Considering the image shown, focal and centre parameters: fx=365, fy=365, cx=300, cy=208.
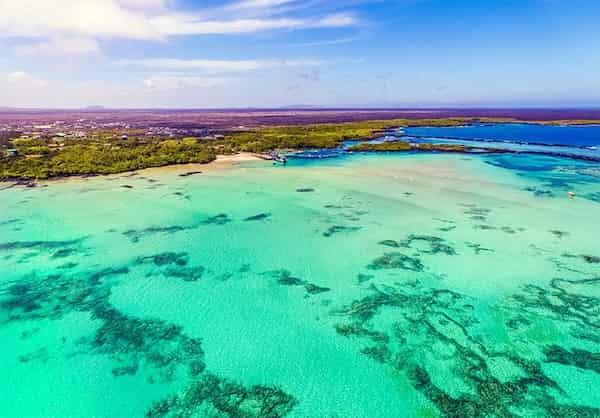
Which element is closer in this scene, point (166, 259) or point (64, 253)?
point (166, 259)

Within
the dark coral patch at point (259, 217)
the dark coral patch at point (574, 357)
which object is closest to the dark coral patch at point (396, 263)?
the dark coral patch at point (574, 357)

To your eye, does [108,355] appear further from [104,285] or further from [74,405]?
[104,285]

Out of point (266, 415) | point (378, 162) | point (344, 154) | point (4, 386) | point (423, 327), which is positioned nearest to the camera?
point (266, 415)

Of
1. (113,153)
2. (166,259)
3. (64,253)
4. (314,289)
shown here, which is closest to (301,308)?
(314,289)

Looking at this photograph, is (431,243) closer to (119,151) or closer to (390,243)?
(390,243)

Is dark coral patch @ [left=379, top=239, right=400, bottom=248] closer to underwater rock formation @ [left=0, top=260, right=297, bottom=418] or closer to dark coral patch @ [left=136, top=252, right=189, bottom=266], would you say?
dark coral patch @ [left=136, top=252, right=189, bottom=266]

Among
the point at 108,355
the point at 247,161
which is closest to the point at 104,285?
the point at 108,355

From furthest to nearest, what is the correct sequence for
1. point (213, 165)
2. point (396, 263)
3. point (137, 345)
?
point (213, 165) → point (396, 263) → point (137, 345)

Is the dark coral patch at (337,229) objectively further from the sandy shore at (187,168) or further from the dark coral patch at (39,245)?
the sandy shore at (187,168)
